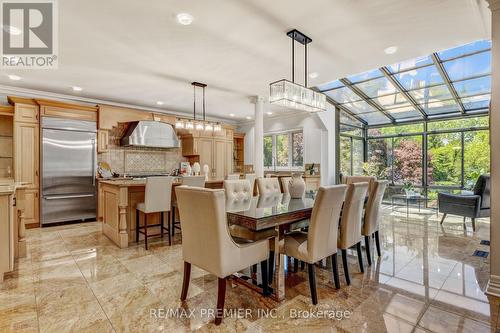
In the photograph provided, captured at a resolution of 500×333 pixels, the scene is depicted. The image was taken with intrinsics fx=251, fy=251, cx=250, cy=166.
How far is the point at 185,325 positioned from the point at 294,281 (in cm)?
116

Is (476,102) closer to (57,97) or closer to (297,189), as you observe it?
(297,189)

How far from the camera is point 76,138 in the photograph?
4.95 meters

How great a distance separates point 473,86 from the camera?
17.1 ft

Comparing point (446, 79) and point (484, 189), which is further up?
point (446, 79)

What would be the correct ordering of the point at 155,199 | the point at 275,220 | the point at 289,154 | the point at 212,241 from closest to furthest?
the point at 212,241 → the point at 275,220 → the point at 155,199 → the point at 289,154

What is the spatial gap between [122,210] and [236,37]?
9.10 feet

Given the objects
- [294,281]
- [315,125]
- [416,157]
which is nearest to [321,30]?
[294,281]

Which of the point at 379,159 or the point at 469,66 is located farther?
the point at 379,159

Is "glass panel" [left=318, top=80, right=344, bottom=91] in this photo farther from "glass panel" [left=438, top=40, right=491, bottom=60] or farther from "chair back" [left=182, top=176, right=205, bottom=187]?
"chair back" [left=182, top=176, right=205, bottom=187]

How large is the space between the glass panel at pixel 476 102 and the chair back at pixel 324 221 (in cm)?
572

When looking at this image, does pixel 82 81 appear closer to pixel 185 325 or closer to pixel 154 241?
pixel 154 241

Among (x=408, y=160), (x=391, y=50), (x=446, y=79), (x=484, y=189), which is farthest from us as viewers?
(x=408, y=160)

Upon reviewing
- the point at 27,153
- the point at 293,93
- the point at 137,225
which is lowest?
the point at 137,225

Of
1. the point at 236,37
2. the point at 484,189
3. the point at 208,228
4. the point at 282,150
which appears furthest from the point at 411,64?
the point at 208,228
